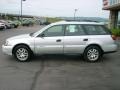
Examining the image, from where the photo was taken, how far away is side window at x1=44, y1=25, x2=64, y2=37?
11.3 metres

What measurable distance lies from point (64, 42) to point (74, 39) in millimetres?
404

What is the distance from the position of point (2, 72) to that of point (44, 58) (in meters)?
3.19

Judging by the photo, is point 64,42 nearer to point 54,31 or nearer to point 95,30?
point 54,31

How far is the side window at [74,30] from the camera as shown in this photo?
11.3 m

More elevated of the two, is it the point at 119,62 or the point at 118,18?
the point at 118,18

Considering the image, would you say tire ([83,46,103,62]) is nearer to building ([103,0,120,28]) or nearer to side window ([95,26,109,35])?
side window ([95,26,109,35])

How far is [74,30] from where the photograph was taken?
1138 centimetres

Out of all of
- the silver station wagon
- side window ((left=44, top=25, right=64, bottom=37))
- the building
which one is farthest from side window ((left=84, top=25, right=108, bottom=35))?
the building

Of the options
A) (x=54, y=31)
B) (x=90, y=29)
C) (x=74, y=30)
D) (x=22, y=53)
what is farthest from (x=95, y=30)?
(x=22, y=53)

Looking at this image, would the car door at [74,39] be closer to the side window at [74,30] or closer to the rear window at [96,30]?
the side window at [74,30]

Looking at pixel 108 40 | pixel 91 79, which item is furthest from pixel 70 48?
pixel 91 79

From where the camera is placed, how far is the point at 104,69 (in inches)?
392

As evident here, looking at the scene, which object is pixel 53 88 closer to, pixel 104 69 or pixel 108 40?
pixel 104 69

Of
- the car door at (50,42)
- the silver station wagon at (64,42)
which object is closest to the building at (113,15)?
the silver station wagon at (64,42)
